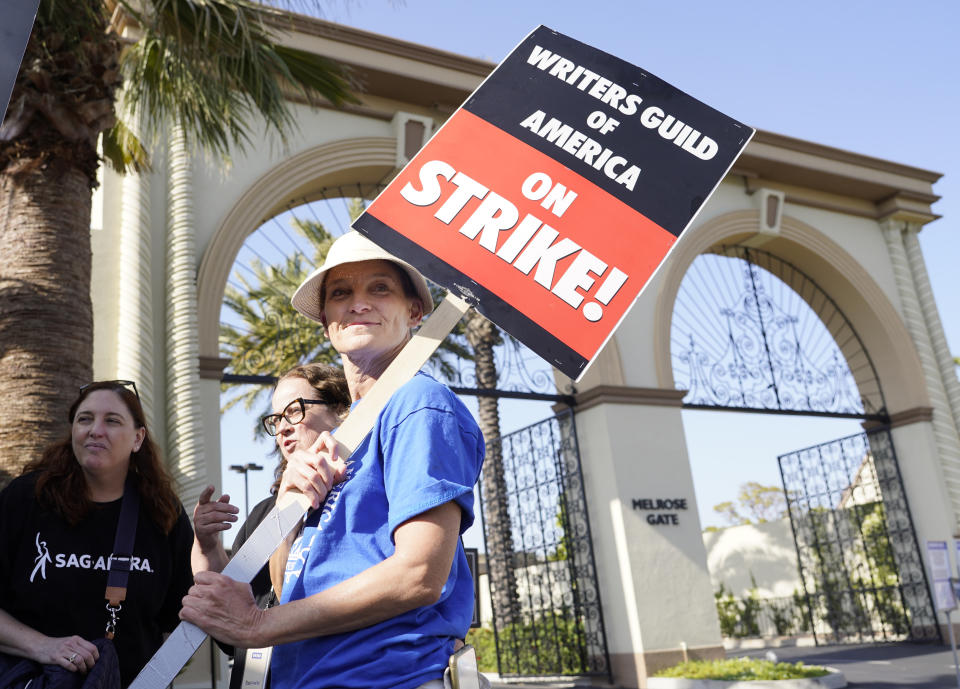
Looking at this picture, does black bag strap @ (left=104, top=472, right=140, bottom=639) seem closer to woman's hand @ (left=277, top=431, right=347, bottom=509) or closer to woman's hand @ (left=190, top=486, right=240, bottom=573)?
woman's hand @ (left=190, top=486, right=240, bottom=573)

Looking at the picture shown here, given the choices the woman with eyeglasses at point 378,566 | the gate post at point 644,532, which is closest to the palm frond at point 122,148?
the gate post at point 644,532

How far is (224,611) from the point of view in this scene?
A: 5.10 feet

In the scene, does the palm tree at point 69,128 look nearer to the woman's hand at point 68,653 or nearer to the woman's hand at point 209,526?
the woman's hand at point 68,653

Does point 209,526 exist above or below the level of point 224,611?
above

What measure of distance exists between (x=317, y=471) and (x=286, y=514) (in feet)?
0.36

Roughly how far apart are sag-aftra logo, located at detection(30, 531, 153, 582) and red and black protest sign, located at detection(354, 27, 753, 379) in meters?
1.38

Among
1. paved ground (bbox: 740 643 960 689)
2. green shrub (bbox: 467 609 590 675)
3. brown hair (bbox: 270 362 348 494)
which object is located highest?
brown hair (bbox: 270 362 348 494)

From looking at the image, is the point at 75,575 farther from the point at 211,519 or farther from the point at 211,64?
the point at 211,64

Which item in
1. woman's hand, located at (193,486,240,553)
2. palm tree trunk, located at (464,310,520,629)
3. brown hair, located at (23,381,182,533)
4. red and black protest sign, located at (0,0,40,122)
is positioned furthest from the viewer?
palm tree trunk, located at (464,310,520,629)

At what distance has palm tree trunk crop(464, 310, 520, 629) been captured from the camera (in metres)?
13.3

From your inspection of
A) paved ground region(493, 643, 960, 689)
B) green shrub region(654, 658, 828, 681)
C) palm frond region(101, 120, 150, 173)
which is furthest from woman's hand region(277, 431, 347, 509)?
paved ground region(493, 643, 960, 689)

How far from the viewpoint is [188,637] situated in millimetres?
1581

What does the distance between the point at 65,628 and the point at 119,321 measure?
669 centimetres

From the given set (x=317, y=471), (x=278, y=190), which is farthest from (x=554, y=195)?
(x=278, y=190)
